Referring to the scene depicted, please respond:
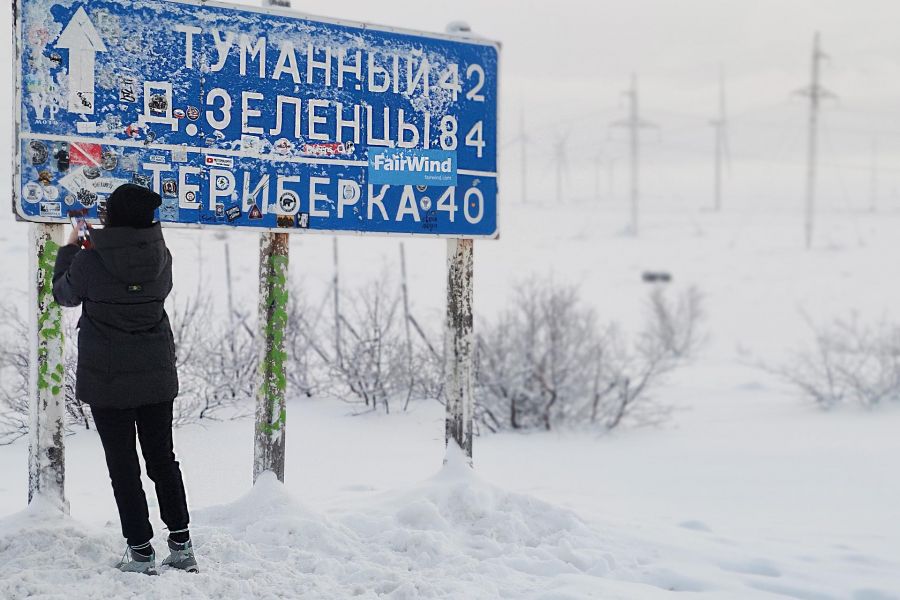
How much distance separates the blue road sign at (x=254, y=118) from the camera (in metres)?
3.56

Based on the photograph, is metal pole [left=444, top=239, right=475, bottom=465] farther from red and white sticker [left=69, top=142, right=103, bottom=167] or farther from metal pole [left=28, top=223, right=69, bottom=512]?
metal pole [left=28, top=223, right=69, bottom=512]

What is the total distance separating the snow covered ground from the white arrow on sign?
1620mm

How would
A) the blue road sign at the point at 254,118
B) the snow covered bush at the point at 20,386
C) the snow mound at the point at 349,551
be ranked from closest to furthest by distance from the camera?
the snow mound at the point at 349,551 → the blue road sign at the point at 254,118 → the snow covered bush at the point at 20,386

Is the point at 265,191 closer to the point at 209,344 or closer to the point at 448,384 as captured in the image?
the point at 448,384

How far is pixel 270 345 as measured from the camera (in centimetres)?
405

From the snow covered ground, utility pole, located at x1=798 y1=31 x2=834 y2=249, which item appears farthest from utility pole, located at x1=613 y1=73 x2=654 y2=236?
the snow covered ground

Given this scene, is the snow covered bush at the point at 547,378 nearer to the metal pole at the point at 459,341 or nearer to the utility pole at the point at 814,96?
the metal pole at the point at 459,341

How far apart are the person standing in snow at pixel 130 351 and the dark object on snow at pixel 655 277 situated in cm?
2410

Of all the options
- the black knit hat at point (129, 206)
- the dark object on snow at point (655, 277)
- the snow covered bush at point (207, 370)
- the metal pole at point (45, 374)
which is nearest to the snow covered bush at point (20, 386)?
the snow covered bush at point (207, 370)

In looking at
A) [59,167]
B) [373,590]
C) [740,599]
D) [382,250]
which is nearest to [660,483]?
[740,599]

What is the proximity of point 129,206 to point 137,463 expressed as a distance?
2.89 ft

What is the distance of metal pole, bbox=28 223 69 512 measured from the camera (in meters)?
3.62

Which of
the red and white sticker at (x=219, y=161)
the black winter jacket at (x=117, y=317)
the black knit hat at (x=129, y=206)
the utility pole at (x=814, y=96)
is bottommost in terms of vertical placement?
the black winter jacket at (x=117, y=317)

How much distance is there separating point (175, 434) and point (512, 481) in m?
2.38
